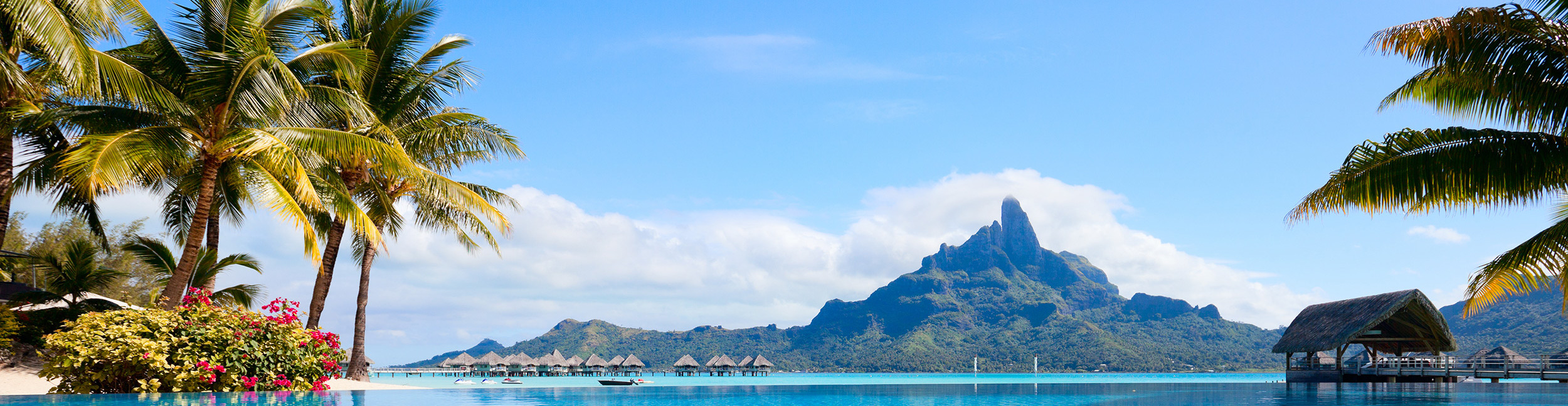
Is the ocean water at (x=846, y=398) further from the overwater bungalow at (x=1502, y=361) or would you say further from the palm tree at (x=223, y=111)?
the palm tree at (x=223, y=111)

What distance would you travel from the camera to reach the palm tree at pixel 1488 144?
646 centimetres

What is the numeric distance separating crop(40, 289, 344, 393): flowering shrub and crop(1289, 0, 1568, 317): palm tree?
10701mm

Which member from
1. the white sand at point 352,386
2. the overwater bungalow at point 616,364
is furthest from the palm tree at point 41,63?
the overwater bungalow at point 616,364

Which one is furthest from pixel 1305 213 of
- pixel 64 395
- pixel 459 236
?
pixel 459 236

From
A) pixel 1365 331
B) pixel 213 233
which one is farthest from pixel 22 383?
pixel 1365 331

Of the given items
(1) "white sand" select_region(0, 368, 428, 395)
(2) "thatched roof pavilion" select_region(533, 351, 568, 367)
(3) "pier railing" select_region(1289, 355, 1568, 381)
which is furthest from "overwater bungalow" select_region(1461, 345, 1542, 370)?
(2) "thatched roof pavilion" select_region(533, 351, 568, 367)

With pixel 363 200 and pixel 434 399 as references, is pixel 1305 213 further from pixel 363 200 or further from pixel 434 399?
pixel 363 200

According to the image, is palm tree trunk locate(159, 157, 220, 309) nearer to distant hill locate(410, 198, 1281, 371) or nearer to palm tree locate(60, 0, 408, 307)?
palm tree locate(60, 0, 408, 307)

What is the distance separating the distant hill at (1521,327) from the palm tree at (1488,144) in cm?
5598

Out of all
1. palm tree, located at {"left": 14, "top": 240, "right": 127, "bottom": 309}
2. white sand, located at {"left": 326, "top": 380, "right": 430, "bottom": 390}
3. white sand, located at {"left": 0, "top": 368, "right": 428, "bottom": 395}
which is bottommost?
white sand, located at {"left": 326, "top": 380, "right": 430, "bottom": 390}

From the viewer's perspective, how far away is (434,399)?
46.9 feet

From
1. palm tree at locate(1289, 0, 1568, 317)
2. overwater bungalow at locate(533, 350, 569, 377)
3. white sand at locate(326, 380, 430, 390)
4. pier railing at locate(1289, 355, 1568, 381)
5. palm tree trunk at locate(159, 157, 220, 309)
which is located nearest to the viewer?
palm tree at locate(1289, 0, 1568, 317)

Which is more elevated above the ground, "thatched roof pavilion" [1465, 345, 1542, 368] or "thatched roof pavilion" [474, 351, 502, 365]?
"thatched roof pavilion" [1465, 345, 1542, 368]

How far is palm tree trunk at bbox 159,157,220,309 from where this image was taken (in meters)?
9.88
